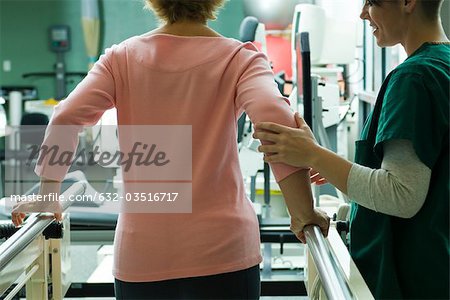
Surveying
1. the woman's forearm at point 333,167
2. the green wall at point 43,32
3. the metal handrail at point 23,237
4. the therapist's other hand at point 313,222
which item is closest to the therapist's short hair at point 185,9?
the woman's forearm at point 333,167

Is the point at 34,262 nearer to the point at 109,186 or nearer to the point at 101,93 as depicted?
the point at 101,93

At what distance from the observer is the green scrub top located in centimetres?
105

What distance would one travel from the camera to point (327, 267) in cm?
112

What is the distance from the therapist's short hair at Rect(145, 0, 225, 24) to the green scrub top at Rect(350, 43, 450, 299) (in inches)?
15.9

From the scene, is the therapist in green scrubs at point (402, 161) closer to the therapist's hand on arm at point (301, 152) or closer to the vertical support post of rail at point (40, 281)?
the therapist's hand on arm at point (301, 152)

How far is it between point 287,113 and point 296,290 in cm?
184

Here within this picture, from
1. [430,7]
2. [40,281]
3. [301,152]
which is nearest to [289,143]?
[301,152]

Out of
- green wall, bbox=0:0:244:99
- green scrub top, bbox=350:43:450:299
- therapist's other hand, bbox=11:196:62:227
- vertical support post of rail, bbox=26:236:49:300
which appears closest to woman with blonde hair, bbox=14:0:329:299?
green scrub top, bbox=350:43:450:299

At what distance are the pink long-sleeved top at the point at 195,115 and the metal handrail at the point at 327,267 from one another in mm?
137

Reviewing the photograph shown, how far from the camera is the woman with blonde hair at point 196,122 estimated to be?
119 centimetres

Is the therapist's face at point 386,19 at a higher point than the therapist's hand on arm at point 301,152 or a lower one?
higher

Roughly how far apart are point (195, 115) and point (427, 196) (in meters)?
0.48

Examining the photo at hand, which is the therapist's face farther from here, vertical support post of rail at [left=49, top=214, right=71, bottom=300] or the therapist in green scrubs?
vertical support post of rail at [left=49, top=214, right=71, bottom=300]

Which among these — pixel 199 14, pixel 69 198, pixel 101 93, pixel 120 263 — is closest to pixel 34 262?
pixel 69 198
